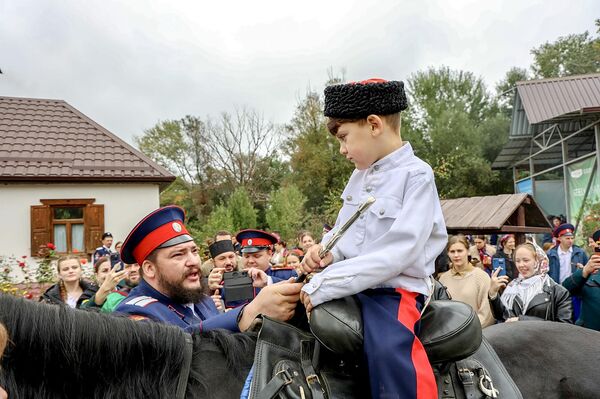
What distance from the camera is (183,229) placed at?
8.65 ft

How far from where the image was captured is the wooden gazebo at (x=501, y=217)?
275 inches

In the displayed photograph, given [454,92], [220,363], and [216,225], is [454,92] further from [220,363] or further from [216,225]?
[220,363]

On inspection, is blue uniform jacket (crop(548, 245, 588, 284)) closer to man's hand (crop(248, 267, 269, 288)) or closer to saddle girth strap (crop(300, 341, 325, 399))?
man's hand (crop(248, 267, 269, 288))

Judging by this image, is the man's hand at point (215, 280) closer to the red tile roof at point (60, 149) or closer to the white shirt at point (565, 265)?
the white shirt at point (565, 265)

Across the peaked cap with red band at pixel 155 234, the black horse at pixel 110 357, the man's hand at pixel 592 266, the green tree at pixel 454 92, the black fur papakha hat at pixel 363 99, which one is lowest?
the man's hand at pixel 592 266

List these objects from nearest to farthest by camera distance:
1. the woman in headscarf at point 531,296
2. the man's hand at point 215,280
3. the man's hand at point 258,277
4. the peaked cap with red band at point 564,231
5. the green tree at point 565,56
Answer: the man's hand at point 258,277 → the man's hand at point 215,280 → the woman in headscarf at point 531,296 → the peaked cap with red band at point 564,231 → the green tree at point 565,56

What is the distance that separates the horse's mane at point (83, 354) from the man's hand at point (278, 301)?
1.14 ft

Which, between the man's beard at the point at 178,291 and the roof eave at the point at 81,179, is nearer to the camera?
the man's beard at the point at 178,291

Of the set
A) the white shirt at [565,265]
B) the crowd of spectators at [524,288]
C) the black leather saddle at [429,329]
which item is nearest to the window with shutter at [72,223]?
the crowd of spectators at [524,288]

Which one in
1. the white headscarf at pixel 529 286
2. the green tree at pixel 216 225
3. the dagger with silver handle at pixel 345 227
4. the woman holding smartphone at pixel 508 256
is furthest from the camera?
the green tree at pixel 216 225

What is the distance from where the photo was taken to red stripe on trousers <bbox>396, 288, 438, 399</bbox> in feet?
5.68

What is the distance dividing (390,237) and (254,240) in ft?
11.8

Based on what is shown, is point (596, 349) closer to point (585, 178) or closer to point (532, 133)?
point (585, 178)

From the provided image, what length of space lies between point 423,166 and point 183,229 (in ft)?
4.40
